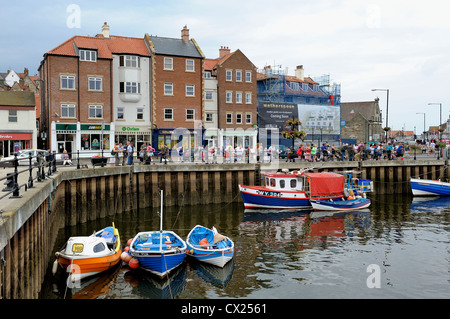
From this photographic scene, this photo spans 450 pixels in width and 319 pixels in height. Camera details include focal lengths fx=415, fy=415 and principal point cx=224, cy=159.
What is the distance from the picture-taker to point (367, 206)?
2956cm

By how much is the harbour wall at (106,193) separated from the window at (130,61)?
19.8 m

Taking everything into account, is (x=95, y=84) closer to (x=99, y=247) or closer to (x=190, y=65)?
(x=190, y=65)

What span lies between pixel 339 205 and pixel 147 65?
27.4 metres

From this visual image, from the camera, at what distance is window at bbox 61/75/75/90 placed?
41.2 metres

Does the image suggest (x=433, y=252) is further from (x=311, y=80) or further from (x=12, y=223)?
A: (x=311, y=80)

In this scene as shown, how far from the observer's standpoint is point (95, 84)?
4253cm

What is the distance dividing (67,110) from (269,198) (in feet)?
79.0

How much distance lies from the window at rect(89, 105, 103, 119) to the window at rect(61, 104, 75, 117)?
5.66 feet

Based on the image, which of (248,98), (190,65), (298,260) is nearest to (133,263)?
(298,260)

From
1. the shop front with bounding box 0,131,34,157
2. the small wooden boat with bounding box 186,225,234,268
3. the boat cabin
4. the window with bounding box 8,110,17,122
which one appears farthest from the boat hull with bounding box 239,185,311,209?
the window with bounding box 8,110,17,122

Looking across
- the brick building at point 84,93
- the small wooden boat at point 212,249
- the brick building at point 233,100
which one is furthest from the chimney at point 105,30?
the small wooden boat at point 212,249

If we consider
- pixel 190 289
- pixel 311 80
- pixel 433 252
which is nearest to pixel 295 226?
pixel 433 252

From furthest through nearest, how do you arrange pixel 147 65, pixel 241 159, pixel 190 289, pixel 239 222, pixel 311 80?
pixel 311 80 < pixel 147 65 < pixel 241 159 < pixel 239 222 < pixel 190 289

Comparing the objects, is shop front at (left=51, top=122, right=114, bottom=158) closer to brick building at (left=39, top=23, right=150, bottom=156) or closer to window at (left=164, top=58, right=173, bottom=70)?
brick building at (left=39, top=23, right=150, bottom=156)
